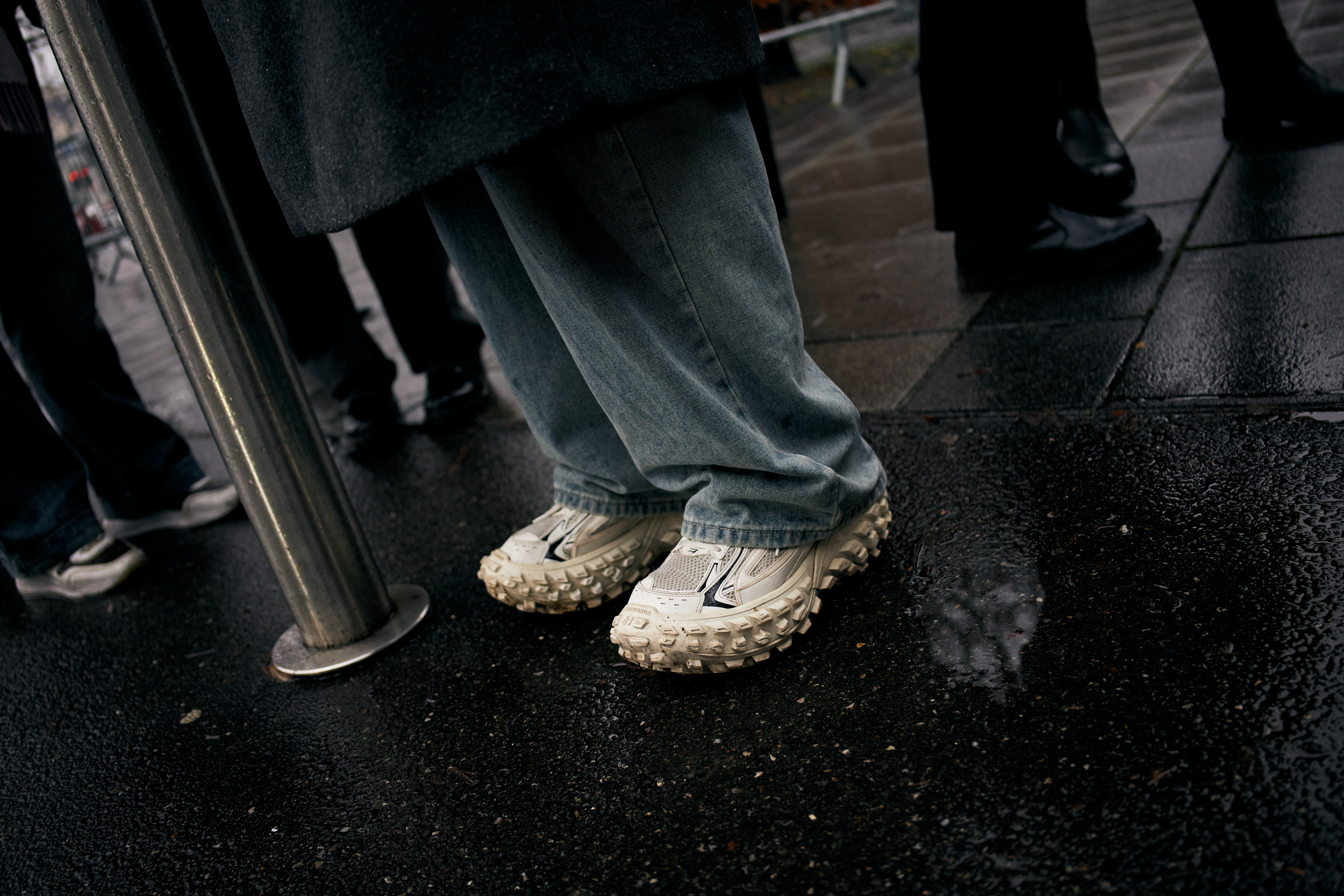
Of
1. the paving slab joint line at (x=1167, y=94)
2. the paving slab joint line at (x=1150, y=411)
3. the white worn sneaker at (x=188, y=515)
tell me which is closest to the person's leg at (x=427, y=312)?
the white worn sneaker at (x=188, y=515)

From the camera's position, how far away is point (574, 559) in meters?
1.46

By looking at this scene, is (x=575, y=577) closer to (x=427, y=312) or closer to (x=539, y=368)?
(x=539, y=368)

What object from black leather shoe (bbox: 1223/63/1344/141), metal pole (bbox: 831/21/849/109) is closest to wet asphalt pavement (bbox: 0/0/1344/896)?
black leather shoe (bbox: 1223/63/1344/141)

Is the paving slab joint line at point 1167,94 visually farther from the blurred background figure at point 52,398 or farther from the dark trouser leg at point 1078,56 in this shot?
the blurred background figure at point 52,398

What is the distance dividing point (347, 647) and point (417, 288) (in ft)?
3.89

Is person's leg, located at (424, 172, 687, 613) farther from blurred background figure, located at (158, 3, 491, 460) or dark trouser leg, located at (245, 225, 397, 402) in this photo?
dark trouser leg, located at (245, 225, 397, 402)

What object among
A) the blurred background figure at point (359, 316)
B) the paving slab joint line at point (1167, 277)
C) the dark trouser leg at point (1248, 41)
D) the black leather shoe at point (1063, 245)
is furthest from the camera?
the dark trouser leg at point (1248, 41)

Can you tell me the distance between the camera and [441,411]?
255 cm

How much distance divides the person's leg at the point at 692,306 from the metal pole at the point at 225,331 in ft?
1.67

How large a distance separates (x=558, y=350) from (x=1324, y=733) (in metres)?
1.05

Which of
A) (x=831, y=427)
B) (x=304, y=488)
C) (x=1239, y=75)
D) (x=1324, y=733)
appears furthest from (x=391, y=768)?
(x=1239, y=75)

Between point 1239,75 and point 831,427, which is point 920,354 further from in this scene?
point 1239,75

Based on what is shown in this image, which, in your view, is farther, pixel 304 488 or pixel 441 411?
pixel 441 411

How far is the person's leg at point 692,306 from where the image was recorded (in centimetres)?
110
